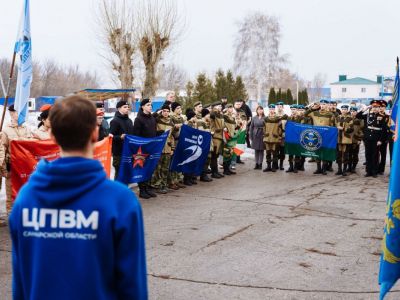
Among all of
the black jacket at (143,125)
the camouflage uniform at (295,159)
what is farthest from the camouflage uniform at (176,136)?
the camouflage uniform at (295,159)

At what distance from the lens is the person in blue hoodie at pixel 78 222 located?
7.52ft

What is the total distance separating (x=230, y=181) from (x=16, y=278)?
11.2 meters

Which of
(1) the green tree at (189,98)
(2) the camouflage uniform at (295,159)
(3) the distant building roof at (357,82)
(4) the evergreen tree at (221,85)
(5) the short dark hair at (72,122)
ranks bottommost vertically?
(2) the camouflage uniform at (295,159)

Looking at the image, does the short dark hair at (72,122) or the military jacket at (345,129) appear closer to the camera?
the short dark hair at (72,122)

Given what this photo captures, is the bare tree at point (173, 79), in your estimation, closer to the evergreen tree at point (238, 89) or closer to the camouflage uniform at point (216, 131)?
the evergreen tree at point (238, 89)

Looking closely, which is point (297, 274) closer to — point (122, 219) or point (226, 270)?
point (226, 270)

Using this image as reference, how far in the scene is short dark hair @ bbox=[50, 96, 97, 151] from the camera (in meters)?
2.29

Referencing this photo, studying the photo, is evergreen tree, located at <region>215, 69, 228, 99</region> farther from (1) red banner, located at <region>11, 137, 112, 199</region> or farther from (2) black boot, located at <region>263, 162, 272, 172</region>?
(1) red banner, located at <region>11, 137, 112, 199</region>

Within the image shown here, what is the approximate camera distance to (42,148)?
8.23 meters

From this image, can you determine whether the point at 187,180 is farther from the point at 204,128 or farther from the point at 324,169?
the point at 324,169

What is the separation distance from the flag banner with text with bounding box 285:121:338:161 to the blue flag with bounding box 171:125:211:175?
3182 millimetres

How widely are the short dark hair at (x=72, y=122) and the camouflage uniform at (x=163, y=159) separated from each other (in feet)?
29.8

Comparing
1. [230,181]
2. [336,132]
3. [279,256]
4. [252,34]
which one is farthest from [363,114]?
[252,34]

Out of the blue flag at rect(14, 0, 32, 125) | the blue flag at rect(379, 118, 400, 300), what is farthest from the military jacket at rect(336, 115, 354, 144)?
the blue flag at rect(379, 118, 400, 300)
